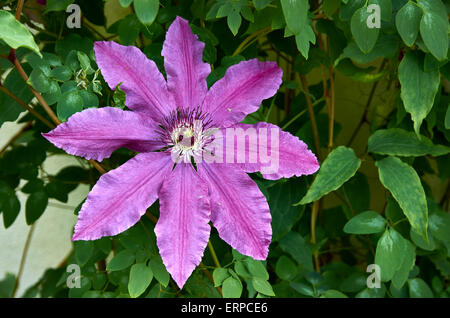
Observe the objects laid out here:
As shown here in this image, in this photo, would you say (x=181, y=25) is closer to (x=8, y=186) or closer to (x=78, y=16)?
(x=78, y=16)

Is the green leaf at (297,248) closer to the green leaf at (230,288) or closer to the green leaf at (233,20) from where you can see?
the green leaf at (230,288)

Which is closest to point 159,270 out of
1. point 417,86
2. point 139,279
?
point 139,279

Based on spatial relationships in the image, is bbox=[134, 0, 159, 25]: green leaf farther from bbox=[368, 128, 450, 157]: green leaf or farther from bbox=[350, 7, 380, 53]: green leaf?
bbox=[368, 128, 450, 157]: green leaf

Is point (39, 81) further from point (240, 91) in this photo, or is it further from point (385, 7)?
point (385, 7)
